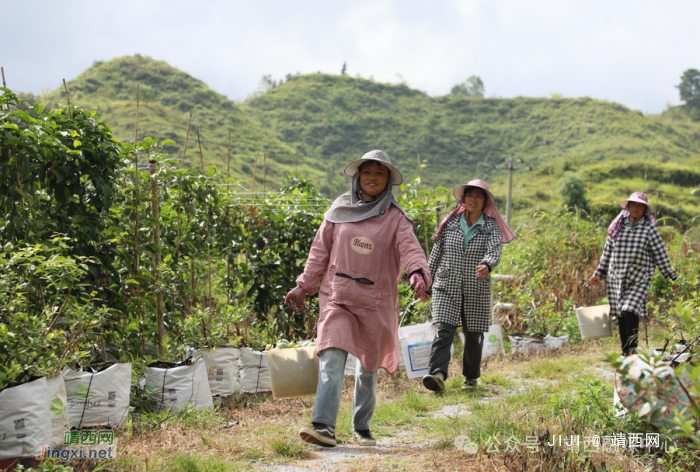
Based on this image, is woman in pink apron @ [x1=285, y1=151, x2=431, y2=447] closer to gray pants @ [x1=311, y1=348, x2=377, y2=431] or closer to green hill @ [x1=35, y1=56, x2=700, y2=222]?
gray pants @ [x1=311, y1=348, x2=377, y2=431]

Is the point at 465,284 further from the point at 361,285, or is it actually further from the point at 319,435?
the point at 319,435

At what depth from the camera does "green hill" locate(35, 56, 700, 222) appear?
43.5 metres

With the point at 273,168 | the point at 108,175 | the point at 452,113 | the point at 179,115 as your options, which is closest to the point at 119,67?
the point at 179,115

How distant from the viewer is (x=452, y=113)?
75.8m

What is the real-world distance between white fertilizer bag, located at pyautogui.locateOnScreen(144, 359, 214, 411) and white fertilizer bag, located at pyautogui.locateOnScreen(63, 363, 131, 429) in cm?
34

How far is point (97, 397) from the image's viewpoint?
133 inches

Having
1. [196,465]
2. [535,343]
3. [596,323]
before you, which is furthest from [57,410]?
[535,343]

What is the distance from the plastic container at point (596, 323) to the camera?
588 cm

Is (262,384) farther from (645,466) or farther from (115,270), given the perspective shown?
(645,466)

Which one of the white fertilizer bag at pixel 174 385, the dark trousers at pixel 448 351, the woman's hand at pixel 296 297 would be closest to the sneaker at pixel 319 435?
the woman's hand at pixel 296 297

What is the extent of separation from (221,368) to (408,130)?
65276mm

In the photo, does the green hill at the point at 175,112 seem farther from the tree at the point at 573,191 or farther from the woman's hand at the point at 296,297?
the woman's hand at the point at 296,297

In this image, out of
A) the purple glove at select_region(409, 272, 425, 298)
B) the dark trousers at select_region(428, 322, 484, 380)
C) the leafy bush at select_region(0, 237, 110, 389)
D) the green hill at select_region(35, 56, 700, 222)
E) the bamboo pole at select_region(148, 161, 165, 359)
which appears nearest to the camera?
the leafy bush at select_region(0, 237, 110, 389)

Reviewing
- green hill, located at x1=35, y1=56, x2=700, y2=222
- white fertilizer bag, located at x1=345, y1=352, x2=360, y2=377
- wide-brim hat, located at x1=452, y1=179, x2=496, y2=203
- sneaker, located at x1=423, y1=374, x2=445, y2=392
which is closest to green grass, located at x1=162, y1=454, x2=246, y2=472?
sneaker, located at x1=423, y1=374, x2=445, y2=392
